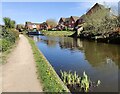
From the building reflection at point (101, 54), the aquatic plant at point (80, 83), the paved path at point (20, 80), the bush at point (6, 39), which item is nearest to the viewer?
the paved path at point (20, 80)

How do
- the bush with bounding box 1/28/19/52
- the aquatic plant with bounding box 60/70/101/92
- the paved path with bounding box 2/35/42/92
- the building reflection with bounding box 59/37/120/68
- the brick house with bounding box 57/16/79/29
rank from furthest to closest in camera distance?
the brick house with bounding box 57/16/79/29 → the bush with bounding box 1/28/19/52 → the building reflection with bounding box 59/37/120/68 → the aquatic plant with bounding box 60/70/101/92 → the paved path with bounding box 2/35/42/92

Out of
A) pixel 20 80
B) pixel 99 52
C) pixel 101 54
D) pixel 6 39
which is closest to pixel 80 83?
pixel 20 80

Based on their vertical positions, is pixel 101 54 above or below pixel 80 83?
below

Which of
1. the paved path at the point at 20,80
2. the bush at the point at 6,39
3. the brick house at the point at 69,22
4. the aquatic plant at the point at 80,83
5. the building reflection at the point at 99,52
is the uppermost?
the brick house at the point at 69,22

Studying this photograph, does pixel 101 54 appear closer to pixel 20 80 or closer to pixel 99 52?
pixel 99 52

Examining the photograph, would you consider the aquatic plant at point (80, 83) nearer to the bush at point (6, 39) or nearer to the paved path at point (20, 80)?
the paved path at point (20, 80)

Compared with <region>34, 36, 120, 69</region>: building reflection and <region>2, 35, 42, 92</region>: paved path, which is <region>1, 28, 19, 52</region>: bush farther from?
<region>2, 35, 42, 92</region>: paved path

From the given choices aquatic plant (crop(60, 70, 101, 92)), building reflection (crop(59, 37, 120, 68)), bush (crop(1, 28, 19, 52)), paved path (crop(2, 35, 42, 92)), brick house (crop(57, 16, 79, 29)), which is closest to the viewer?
paved path (crop(2, 35, 42, 92))

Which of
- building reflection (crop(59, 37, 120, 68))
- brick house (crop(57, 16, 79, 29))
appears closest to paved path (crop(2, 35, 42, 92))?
building reflection (crop(59, 37, 120, 68))

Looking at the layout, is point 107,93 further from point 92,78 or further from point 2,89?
point 2,89

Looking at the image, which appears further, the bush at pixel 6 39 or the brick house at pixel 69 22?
the brick house at pixel 69 22

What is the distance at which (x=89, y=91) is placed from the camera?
1044cm

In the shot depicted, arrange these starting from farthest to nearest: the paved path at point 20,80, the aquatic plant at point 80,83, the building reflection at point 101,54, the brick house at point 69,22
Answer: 1. the brick house at point 69,22
2. the building reflection at point 101,54
3. the aquatic plant at point 80,83
4. the paved path at point 20,80

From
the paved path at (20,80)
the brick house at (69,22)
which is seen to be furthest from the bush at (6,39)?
the brick house at (69,22)
